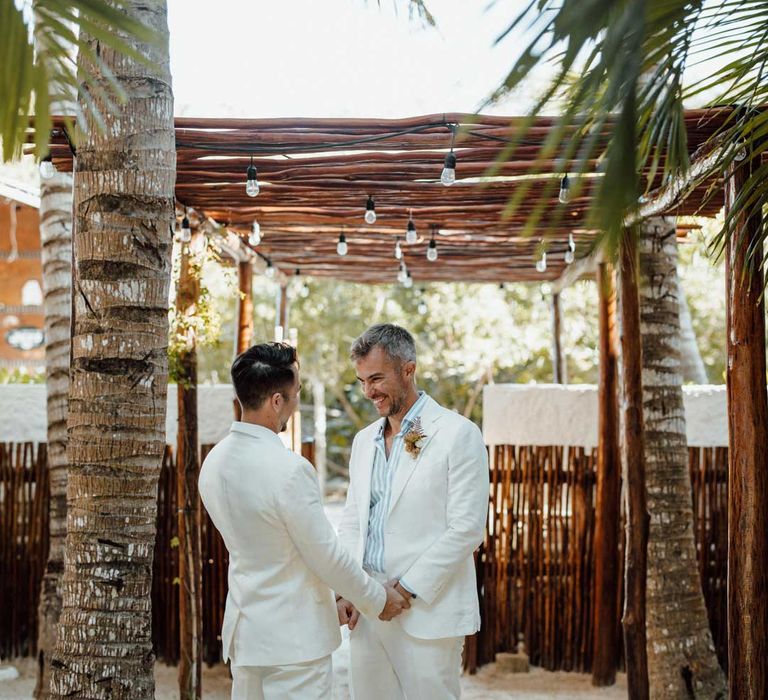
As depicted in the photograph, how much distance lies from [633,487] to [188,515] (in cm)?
256

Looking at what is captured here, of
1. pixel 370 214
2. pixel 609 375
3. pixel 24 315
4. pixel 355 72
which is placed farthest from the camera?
pixel 355 72

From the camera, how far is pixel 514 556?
21.2ft

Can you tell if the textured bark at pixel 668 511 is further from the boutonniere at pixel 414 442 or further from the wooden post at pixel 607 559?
the boutonniere at pixel 414 442

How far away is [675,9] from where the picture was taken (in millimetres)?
1424

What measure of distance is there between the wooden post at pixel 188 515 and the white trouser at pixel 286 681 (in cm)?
247

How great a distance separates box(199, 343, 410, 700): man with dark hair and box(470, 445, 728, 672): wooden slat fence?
3.70 metres

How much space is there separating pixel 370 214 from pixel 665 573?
2641 millimetres

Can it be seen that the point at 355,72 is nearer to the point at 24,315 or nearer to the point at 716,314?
the point at 716,314

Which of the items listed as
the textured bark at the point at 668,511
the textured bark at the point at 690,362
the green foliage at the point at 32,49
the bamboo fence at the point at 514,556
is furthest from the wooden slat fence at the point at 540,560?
the green foliage at the point at 32,49

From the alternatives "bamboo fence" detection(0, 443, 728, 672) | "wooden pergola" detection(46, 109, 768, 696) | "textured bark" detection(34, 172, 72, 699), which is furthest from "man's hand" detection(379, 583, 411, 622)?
"bamboo fence" detection(0, 443, 728, 672)

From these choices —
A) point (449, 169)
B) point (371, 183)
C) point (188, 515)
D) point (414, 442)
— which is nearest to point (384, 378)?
point (414, 442)

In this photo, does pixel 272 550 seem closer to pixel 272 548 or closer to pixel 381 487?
pixel 272 548

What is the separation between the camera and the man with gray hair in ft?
10.2

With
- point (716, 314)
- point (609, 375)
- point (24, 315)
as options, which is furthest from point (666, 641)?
point (716, 314)
